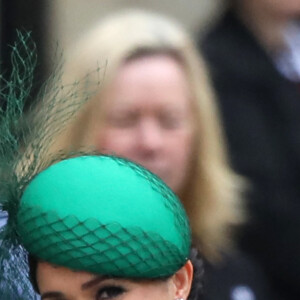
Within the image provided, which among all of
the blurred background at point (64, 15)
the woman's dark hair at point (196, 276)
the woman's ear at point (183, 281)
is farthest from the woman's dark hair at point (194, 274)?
the blurred background at point (64, 15)

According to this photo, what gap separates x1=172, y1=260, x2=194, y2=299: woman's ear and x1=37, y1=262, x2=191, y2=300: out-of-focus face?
82mm

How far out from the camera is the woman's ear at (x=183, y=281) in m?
2.13

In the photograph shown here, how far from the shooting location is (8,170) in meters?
2.16

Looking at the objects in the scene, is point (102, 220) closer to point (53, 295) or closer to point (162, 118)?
point (53, 295)

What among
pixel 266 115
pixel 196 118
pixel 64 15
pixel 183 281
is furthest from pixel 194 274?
pixel 64 15

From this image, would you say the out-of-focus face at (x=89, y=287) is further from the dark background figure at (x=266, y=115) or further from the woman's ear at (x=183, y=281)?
the dark background figure at (x=266, y=115)

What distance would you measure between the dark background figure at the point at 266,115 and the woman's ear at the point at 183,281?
82 cm

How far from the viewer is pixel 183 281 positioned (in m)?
2.16

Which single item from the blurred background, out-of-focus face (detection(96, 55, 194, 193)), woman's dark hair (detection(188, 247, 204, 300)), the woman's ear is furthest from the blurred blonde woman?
the blurred background

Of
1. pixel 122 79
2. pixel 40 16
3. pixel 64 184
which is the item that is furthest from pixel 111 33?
pixel 40 16

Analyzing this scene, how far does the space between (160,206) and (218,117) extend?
3.35ft

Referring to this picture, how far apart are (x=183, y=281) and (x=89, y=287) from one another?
0.22 meters

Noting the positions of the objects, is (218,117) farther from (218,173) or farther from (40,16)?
(40,16)

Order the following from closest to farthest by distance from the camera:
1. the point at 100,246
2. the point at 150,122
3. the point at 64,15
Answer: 1. the point at 100,246
2. the point at 150,122
3. the point at 64,15
